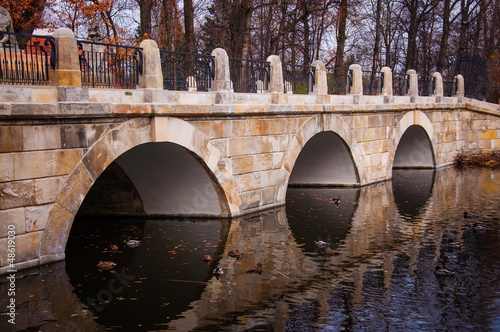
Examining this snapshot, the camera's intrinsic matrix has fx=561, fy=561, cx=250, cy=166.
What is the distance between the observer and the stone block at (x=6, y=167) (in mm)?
7043

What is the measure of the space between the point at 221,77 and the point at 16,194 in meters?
4.58

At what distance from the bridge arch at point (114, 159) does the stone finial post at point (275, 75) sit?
2.28 m

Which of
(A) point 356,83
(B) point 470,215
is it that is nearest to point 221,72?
(A) point 356,83

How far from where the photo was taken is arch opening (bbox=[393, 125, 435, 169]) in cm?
2009

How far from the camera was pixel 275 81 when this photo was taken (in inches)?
472

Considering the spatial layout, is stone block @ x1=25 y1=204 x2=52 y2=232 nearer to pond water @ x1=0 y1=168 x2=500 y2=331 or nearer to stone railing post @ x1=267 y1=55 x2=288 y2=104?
pond water @ x1=0 y1=168 x2=500 y2=331

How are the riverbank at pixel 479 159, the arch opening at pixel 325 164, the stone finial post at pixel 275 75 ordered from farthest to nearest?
the riverbank at pixel 479 159
the arch opening at pixel 325 164
the stone finial post at pixel 275 75

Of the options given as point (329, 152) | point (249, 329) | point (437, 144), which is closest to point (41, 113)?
point (249, 329)

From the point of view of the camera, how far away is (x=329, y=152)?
51.4ft

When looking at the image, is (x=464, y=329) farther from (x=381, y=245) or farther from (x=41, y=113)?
(x=41, y=113)

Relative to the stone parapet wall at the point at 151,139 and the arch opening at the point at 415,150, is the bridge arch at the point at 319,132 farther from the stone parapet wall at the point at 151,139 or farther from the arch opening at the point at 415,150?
the arch opening at the point at 415,150

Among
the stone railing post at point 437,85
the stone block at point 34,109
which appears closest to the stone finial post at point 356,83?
the stone railing post at point 437,85

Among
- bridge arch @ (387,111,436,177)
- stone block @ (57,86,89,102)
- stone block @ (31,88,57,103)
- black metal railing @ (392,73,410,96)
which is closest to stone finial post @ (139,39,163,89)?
stone block @ (57,86,89,102)

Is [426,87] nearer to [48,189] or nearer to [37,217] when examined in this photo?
[48,189]
